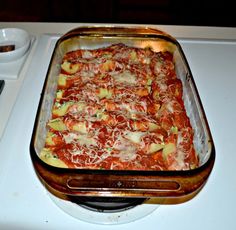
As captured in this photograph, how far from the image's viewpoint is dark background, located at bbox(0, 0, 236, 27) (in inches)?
95.5

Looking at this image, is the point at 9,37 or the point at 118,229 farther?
the point at 9,37

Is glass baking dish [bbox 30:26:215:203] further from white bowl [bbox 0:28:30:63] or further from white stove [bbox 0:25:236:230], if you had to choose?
white bowl [bbox 0:28:30:63]

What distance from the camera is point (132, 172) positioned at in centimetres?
64

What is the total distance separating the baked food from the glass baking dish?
0.03 metres

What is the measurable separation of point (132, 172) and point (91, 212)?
0.52 feet

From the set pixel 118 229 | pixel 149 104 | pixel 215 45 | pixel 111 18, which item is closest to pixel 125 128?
pixel 149 104

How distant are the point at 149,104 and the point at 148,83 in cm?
10

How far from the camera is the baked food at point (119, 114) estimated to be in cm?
79

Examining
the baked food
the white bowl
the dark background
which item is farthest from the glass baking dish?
the dark background

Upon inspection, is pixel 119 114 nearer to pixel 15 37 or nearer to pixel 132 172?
pixel 132 172

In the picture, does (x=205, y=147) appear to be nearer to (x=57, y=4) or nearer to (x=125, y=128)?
(x=125, y=128)

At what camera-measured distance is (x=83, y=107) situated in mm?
930

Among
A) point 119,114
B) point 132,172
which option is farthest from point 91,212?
point 119,114

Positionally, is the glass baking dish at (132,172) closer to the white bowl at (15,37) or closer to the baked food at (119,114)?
the baked food at (119,114)
